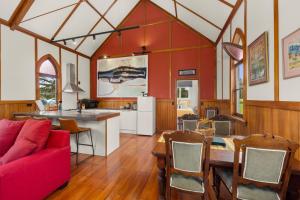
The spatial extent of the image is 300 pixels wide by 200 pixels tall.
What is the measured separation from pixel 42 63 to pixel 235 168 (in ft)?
18.3

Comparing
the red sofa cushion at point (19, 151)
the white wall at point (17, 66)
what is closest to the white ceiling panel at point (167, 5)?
the white wall at point (17, 66)

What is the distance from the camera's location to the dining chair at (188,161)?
1438 millimetres

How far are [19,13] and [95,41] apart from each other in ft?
8.42

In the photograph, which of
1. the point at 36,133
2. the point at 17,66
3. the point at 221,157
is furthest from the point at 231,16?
the point at 17,66

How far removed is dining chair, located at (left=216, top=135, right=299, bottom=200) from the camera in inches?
47.0

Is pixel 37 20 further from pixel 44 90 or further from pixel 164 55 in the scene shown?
pixel 164 55

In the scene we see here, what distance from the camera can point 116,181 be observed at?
249 centimetres

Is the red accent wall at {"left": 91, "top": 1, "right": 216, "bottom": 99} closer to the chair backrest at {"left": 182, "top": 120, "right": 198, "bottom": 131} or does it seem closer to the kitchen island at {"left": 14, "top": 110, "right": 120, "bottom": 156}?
the kitchen island at {"left": 14, "top": 110, "right": 120, "bottom": 156}

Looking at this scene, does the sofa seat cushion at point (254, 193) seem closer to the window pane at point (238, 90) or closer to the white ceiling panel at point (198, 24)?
the window pane at point (238, 90)

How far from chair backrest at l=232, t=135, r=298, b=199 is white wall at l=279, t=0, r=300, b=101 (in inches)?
28.0

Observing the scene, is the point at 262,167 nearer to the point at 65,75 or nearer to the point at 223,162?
the point at 223,162

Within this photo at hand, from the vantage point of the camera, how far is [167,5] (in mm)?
5238

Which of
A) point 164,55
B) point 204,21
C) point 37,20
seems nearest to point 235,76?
point 204,21

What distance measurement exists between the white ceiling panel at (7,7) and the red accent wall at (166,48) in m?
3.26
